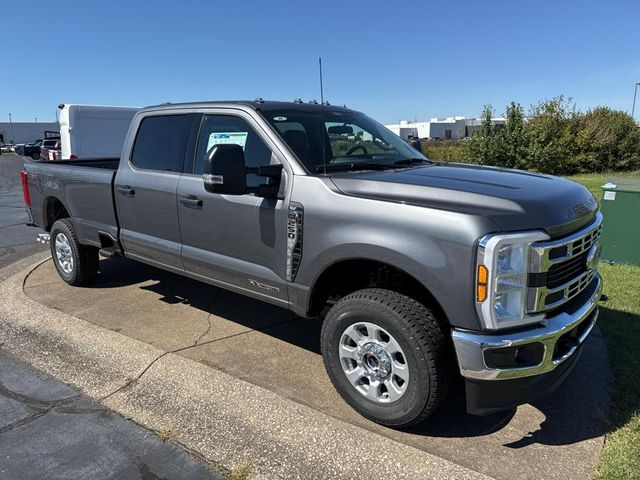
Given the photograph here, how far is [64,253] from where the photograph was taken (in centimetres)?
613

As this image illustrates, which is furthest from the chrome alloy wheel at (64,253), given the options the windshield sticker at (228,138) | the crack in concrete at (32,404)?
the windshield sticker at (228,138)

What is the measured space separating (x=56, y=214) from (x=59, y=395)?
3449 millimetres

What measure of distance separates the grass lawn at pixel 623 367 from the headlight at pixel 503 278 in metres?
0.99

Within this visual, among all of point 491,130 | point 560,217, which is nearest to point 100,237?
point 560,217

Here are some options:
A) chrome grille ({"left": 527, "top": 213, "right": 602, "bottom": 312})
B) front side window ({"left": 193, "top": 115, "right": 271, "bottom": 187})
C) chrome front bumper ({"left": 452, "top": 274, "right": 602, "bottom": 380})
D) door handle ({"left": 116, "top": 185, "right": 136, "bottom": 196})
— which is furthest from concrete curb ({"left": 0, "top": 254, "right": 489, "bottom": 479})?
front side window ({"left": 193, "top": 115, "right": 271, "bottom": 187})

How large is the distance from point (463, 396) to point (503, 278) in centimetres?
138

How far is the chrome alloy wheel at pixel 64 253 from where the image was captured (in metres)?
6.01

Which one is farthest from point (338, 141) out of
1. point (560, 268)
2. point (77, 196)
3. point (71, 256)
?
point (71, 256)

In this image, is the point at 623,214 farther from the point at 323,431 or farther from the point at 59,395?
the point at 59,395

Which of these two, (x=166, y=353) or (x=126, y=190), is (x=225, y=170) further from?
(x=126, y=190)

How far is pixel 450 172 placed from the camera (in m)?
3.73

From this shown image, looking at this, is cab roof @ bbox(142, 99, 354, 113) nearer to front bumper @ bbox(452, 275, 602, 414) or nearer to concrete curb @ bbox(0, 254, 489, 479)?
concrete curb @ bbox(0, 254, 489, 479)

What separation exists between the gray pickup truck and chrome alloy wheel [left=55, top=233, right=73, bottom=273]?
5.36 feet

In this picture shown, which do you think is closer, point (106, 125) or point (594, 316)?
point (594, 316)
